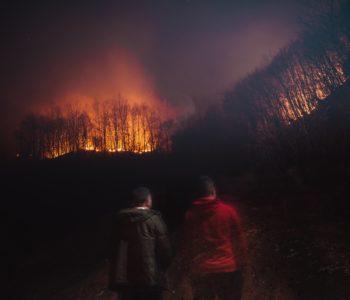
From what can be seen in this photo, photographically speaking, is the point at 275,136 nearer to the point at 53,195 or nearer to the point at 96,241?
the point at 96,241

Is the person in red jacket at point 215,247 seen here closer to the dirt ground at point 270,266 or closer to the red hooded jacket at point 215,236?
the red hooded jacket at point 215,236

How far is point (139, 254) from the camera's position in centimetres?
348

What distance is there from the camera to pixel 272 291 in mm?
6816

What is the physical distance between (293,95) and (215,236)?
29.8 meters

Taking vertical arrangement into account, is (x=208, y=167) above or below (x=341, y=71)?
below

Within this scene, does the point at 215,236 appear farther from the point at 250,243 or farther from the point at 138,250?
the point at 250,243

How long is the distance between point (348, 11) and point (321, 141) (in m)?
14.4

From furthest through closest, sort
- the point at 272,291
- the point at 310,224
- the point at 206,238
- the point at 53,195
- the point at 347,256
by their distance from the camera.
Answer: the point at 53,195, the point at 310,224, the point at 347,256, the point at 272,291, the point at 206,238

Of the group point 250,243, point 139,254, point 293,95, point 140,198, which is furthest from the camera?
point 293,95

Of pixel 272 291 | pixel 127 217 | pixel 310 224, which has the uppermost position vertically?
pixel 127 217

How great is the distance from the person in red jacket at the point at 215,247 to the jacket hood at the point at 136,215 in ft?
2.62

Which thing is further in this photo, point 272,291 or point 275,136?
point 275,136

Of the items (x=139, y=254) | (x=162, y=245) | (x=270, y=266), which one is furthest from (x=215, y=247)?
(x=270, y=266)

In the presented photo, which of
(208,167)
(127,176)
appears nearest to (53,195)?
(127,176)
